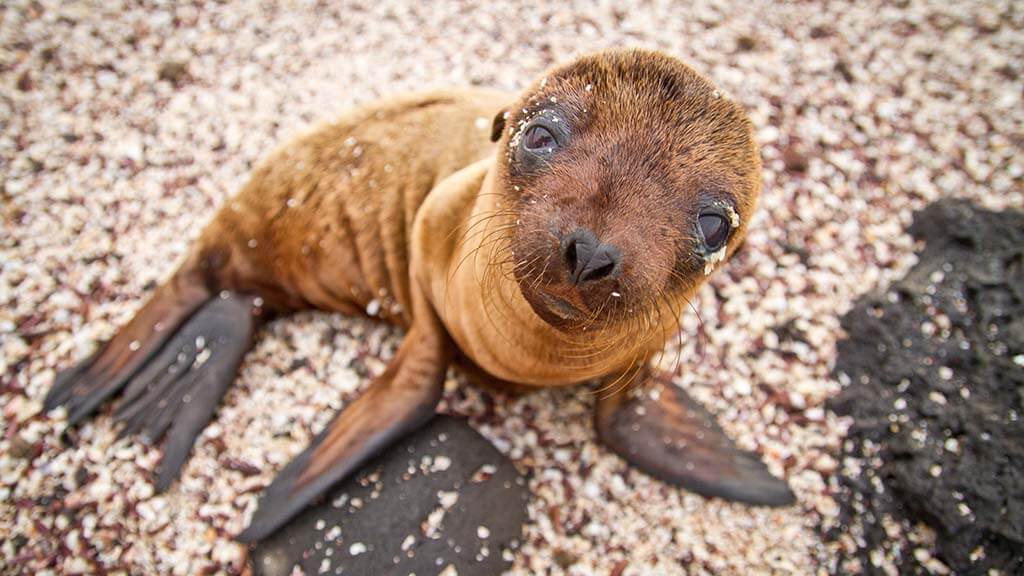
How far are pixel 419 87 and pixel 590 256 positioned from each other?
311 cm

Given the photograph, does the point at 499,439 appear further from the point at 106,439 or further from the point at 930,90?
the point at 930,90

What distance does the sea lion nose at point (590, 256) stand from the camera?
1857 mm

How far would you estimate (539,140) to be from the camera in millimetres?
2184

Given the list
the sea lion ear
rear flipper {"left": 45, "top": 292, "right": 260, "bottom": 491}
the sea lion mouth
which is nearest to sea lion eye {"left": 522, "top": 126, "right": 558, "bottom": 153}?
the sea lion ear

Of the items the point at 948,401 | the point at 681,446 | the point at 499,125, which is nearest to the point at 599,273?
the point at 499,125

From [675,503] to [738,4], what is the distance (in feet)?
11.6

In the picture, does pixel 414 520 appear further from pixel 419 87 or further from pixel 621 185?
pixel 419 87

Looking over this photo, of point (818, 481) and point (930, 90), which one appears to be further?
point (930, 90)

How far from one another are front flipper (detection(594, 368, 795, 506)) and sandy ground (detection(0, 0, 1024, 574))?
0.36 ft

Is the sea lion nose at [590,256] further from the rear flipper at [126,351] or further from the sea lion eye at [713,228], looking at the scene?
the rear flipper at [126,351]

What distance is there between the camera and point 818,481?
3256 millimetres

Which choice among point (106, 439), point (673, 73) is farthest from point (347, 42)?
point (673, 73)

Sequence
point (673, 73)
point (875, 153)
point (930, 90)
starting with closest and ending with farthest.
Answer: point (673, 73), point (875, 153), point (930, 90)

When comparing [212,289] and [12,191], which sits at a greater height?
[12,191]
